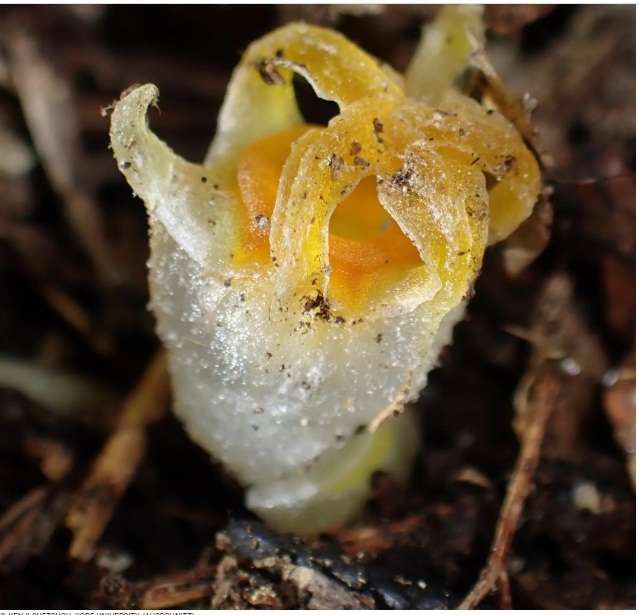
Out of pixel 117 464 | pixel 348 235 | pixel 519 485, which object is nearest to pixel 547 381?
pixel 519 485

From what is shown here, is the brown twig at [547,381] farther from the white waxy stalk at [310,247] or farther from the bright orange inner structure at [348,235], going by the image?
the bright orange inner structure at [348,235]

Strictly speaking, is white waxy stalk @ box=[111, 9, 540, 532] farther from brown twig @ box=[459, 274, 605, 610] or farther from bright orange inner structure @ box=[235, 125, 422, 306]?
brown twig @ box=[459, 274, 605, 610]

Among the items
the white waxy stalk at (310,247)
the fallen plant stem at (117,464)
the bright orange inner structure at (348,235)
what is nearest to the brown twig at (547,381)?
the white waxy stalk at (310,247)

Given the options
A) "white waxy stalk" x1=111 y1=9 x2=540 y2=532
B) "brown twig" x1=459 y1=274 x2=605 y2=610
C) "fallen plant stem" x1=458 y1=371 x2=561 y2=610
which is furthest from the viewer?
"brown twig" x1=459 y1=274 x2=605 y2=610

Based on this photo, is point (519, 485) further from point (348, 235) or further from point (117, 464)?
point (117, 464)

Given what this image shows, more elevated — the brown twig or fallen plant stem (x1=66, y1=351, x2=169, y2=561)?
the brown twig

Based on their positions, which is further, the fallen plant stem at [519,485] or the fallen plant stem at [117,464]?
the fallen plant stem at [117,464]

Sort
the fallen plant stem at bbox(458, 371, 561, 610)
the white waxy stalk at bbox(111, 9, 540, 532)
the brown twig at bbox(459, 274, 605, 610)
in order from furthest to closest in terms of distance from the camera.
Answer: the brown twig at bbox(459, 274, 605, 610)
the fallen plant stem at bbox(458, 371, 561, 610)
the white waxy stalk at bbox(111, 9, 540, 532)

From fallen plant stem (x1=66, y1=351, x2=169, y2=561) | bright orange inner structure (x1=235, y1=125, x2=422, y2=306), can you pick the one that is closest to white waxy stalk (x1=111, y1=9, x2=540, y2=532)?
bright orange inner structure (x1=235, y1=125, x2=422, y2=306)
